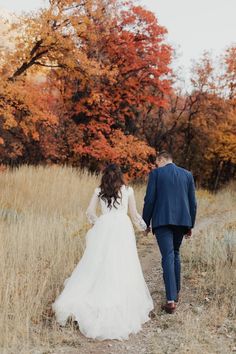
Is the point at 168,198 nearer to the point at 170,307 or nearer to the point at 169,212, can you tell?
the point at 169,212

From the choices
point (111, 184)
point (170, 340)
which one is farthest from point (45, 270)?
point (170, 340)

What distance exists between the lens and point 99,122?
63.8ft

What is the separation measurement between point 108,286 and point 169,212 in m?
1.11

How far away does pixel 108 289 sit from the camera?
527 centimetres

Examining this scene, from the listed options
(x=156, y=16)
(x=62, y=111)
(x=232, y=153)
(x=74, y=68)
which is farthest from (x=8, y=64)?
(x=232, y=153)

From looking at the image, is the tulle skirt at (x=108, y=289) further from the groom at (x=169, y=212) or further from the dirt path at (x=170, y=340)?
the groom at (x=169, y=212)

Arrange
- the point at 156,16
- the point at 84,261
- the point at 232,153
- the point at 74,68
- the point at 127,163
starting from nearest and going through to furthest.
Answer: the point at 84,261
the point at 74,68
the point at 127,163
the point at 156,16
the point at 232,153

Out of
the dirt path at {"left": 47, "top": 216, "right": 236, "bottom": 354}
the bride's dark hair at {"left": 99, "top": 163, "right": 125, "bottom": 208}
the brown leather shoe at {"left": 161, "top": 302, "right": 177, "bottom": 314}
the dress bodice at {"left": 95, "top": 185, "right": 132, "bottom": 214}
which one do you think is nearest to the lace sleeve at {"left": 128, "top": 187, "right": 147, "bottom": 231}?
the dress bodice at {"left": 95, "top": 185, "right": 132, "bottom": 214}

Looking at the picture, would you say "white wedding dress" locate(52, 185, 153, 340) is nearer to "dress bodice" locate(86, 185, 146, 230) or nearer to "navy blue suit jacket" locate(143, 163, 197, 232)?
"dress bodice" locate(86, 185, 146, 230)

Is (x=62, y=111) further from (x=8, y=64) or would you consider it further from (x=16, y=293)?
(x=16, y=293)

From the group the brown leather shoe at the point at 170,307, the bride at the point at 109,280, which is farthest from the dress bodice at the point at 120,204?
the brown leather shoe at the point at 170,307

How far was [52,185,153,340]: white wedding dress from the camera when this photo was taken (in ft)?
16.6

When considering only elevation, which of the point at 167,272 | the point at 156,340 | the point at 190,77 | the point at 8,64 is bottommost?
the point at 156,340

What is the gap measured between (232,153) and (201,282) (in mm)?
18599
